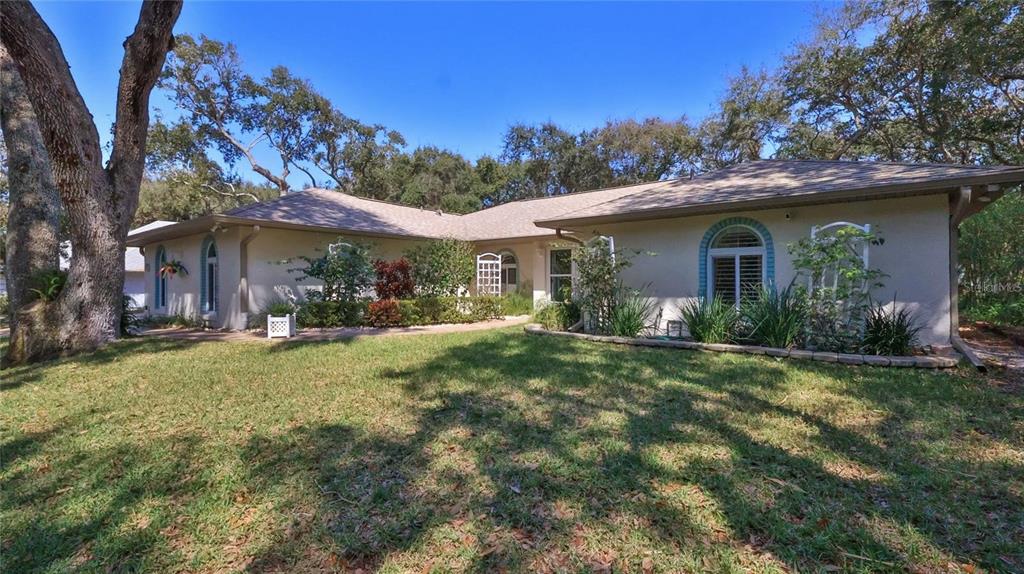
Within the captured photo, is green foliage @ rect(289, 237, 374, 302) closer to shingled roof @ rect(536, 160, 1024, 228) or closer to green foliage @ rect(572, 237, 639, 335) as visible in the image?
shingled roof @ rect(536, 160, 1024, 228)

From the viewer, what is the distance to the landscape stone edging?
5.88 m

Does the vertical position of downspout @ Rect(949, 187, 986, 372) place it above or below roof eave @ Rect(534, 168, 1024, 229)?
below

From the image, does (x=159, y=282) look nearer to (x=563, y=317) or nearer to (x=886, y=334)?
(x=563, y=317)

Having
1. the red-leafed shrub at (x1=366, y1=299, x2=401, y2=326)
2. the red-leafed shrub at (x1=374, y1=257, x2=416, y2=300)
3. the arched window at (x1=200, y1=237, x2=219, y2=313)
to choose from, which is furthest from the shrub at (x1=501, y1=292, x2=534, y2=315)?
the arched window at (x1=200, y1=237, x2=219, y2=313)

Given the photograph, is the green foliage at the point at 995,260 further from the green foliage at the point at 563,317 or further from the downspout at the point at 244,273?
the downspout at the point at 244,273

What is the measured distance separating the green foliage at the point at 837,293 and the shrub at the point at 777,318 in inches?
5.2

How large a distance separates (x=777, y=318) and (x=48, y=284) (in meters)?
12.4

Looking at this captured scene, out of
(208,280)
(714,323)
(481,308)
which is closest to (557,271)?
(481,308)

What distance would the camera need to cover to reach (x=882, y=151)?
1798 cm

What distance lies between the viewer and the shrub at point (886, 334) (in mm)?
6426

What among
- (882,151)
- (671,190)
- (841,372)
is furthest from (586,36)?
(882,151)

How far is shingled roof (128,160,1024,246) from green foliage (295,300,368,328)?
2.10 meters

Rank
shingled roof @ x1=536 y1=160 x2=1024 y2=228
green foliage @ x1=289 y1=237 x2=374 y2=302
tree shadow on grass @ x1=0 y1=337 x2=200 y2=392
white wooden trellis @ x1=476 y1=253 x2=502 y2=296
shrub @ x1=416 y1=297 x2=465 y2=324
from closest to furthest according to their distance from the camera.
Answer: tree shadow on grass @ x1=0 y1=337 x2=200 y2=392 → shingled roof @ x1=536 y1=160 x2=1024 y2=228 → green foliage @ x1=289 y1=237 x2=374 y2=302 → shrub @ x1=416 y1=297 x2=465 y2=324 → white wooden trellis @ x1=476 y1=253 x2=502 y2=296

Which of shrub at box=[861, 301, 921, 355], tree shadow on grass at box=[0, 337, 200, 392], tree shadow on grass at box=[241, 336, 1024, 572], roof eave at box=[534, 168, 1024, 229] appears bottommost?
tree shadow on grass at box=[241, 336, 1024, 572]
